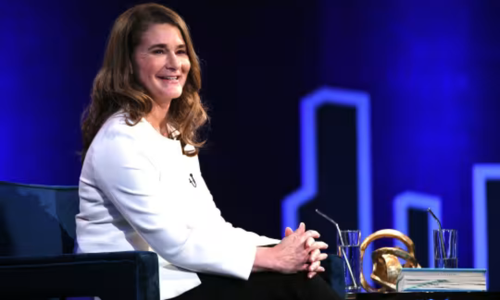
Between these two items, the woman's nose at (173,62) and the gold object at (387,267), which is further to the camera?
the gold object at (387,267)

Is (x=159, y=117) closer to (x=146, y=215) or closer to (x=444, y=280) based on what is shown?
(x=146, y=215)

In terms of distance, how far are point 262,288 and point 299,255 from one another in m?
0.12

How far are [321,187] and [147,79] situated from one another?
1.91 meters

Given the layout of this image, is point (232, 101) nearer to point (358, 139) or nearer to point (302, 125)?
point (302, 125)

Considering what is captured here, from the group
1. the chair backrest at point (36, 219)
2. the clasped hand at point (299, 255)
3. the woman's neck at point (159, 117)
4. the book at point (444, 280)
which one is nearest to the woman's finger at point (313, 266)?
the clasped hand at point (299, 255)

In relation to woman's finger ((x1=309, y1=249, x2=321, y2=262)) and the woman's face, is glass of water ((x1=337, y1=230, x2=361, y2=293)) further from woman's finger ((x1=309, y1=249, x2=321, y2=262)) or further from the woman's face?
the woman's face

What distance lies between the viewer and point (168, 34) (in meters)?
2.06

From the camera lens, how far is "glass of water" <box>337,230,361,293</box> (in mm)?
2611

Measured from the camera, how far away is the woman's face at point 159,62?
2.04 metres

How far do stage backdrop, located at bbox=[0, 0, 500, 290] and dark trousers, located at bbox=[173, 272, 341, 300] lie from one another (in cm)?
194

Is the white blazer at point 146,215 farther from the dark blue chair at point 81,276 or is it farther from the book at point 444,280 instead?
the book at point 444,280

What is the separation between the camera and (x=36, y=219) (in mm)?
2295

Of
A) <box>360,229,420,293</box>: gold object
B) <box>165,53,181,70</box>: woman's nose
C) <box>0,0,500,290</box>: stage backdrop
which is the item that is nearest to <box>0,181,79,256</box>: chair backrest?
<box>165,53,181,70</box>: woman's nose

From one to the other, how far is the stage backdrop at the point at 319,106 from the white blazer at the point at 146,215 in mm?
1860
